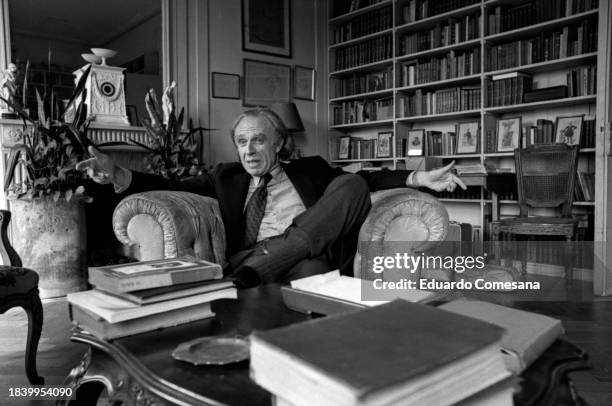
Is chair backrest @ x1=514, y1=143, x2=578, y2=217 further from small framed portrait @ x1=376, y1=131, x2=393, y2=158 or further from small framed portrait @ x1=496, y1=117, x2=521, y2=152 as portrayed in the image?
small framed portrait @ x1=376, y1=131, x2=393, y2=158

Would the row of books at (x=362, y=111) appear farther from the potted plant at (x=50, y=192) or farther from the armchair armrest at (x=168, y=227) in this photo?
the armchair armrest at (x=168, y=227)

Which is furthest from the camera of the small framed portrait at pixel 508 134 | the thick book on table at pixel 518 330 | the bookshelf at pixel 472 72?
the small framed portrait at pixel 508 134

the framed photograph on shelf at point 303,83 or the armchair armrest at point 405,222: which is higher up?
the framed photograph on shelf at point 303,83

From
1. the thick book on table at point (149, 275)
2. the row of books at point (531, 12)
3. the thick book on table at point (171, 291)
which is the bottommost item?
the thick book on table at point (171, 291)

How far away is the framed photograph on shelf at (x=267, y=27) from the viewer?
4754 mm

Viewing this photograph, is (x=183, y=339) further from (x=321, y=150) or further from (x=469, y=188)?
(x=321, y=150)

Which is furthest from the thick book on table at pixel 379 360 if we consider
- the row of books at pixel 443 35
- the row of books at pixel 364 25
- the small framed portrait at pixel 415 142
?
the row of books at pixel 364 25

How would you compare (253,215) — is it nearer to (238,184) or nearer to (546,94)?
(238,184)

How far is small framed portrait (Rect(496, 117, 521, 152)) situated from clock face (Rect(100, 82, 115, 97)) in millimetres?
3087

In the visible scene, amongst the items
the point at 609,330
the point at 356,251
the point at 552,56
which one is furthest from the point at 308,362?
the point at 552,56

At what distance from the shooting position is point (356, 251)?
77.4 inches

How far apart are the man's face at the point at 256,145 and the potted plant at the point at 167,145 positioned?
5.57 feet

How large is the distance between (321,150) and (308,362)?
4.97m

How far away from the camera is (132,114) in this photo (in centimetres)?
394
